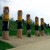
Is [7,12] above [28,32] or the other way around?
above

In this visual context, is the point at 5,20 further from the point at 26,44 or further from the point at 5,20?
the point at 26,44

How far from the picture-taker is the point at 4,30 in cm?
1797

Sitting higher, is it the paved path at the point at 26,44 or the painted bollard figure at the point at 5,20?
the painted bollard figure at the point at 5,20

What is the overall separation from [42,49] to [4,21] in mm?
4618

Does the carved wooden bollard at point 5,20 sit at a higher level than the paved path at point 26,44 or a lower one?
higher

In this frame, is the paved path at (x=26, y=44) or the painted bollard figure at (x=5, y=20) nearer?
the paved path at (x=26, y=44)

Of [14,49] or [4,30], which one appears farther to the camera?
[4,30]

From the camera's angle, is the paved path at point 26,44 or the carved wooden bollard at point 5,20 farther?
the carved wooden bollard at point 5,20

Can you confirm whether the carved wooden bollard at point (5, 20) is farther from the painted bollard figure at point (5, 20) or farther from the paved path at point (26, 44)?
the paved path at point (26, 44)

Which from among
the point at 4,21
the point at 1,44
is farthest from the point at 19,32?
the point at 1,44

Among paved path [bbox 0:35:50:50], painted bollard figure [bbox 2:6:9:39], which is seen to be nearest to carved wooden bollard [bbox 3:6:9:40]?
painted bollard figure [bbox 2:6:9:39]

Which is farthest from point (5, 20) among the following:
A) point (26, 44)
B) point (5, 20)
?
point (26, 44)

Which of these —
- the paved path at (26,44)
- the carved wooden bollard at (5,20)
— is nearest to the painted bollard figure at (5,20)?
the carved wooden bollard at (5,20)

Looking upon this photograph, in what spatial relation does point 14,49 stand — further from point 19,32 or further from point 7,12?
point 19,32
